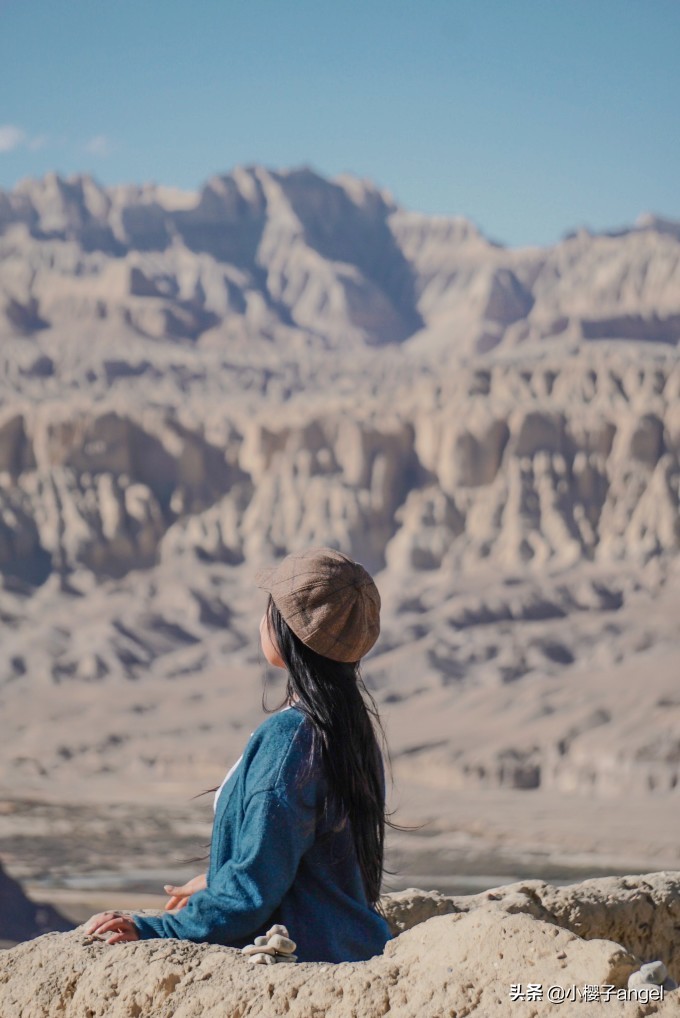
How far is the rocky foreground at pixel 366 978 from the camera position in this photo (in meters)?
2.73

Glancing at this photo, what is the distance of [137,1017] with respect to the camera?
3.15 metres

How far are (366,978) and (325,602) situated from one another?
844 millimetres

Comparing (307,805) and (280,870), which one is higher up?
(307,805)

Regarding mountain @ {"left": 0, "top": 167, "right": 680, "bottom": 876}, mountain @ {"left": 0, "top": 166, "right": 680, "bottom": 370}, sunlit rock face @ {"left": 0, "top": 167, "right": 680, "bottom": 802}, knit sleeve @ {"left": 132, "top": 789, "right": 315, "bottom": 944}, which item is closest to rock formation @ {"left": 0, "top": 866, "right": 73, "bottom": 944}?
mountain @ {"left": 0, "top": 167, "right": 680, "bottom": 876}

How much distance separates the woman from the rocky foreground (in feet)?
0.40

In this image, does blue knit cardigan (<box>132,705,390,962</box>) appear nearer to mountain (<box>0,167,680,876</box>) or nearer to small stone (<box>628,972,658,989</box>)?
small stone (<box>628,972,658,989</box>)

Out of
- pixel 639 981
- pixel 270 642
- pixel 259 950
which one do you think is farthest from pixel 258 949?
pixel 639 981

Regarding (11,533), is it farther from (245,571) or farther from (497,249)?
(497,249)

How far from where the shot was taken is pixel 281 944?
3197 mm

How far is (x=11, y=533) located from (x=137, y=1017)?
48.9 meters

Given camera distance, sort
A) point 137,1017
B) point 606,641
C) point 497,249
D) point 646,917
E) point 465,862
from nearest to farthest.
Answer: point 137,1017 → point 646,917 → point 465,862 → point 606,641 → point 497,249

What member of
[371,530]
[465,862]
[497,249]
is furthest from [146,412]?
[497,249]

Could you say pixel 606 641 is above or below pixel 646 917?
below

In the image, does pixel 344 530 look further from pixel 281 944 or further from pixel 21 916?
pixel 281 944
